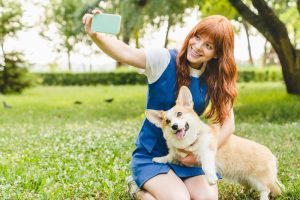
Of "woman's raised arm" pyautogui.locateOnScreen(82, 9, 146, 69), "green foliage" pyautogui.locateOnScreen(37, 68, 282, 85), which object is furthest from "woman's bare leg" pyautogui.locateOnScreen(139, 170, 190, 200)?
"green foliage" pyautogui.locateOnScreen(37, 68, 282, 85)

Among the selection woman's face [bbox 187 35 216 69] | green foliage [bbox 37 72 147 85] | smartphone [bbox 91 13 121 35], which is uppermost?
smartphone [bbox 91 13 121 35]

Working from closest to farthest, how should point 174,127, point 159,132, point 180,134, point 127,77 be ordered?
point 174,127 → point 180,134 → point 159,132 → point 127,77

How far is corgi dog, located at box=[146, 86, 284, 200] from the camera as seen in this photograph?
459cm

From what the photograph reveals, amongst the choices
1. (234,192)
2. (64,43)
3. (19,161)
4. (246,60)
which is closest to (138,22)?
(19,161)

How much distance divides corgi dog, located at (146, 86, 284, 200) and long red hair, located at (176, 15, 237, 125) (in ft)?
0.65

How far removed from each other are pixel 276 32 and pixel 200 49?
12356 millimetres

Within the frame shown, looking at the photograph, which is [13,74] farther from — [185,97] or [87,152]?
[185,97]

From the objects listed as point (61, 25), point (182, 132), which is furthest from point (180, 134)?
point (61, 25)

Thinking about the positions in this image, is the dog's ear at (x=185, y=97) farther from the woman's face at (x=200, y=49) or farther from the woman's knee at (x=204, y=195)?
the woman's knee at (x=204, y=195)

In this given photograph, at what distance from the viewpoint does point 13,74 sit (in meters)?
26.7

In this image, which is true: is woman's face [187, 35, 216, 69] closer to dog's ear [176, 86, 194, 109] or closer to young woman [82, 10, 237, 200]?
young woman [82, 10, 237, 200]

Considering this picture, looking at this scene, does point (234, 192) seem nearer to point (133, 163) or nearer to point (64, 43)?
point (133, 163)

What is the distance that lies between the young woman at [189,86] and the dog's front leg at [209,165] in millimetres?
185

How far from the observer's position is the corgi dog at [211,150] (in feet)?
15.1
